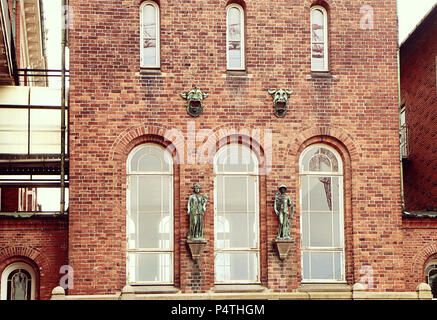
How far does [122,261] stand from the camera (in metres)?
19.8

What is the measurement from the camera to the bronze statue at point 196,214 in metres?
19.7

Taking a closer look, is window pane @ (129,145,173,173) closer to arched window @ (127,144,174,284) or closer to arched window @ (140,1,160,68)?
arched window @ (127,144,174,284)

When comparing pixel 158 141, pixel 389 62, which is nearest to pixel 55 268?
pixel 158 141

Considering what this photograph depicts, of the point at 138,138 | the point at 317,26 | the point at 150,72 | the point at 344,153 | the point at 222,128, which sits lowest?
the point at 344,153

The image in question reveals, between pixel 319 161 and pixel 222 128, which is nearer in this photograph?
pixel 222 128

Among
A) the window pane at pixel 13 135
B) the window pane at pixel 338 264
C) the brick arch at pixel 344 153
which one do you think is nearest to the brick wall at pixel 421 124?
the brick arch at pixel 344 153

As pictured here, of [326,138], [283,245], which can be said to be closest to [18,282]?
[283,245]

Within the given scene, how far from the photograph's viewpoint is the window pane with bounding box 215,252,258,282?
20.1 meters

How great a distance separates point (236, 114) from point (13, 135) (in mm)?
5728

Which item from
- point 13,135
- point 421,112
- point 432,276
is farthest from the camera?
point 421,112

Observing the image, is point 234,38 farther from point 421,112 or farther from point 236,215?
point 421,112

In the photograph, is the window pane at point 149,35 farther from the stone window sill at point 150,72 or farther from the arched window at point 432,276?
the arched window at point 432,276

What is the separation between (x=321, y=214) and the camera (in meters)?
20.5

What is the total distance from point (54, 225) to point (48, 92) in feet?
13.6
